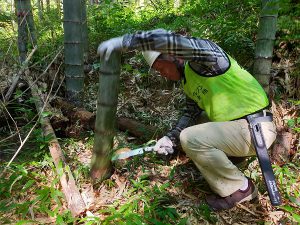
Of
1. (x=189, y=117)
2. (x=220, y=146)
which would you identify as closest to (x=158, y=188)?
(x=220, y=146)

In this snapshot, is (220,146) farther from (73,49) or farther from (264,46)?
(73,49)

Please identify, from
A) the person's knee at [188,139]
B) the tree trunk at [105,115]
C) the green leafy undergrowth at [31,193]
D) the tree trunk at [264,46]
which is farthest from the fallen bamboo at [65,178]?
the tree trunk at [264,46]

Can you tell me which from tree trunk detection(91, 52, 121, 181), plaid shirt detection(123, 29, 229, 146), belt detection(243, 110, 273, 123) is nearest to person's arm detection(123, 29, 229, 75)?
plaid shirt detection(123, 29, 229, 146)

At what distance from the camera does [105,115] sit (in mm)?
2551

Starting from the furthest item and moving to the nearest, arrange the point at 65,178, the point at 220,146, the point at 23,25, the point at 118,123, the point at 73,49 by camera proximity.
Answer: the point at 23,25, the point at 73,49, the point at 118,123, the point at 65,178, the point at 220,146

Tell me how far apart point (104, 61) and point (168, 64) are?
581 mm

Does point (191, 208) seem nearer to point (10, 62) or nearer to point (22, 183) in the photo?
point (22, 183)

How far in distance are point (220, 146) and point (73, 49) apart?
2.22 metres

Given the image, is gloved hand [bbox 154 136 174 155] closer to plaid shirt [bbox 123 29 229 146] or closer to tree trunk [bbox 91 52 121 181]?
tree trunk [bbox 91 52 121 181]

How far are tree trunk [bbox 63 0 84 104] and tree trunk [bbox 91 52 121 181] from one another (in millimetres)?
1511

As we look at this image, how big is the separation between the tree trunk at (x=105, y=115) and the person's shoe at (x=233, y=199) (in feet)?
2.96

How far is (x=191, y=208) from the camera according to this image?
257 cm

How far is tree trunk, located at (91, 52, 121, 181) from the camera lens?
241 cm

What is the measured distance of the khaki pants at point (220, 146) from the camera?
2.49 m
